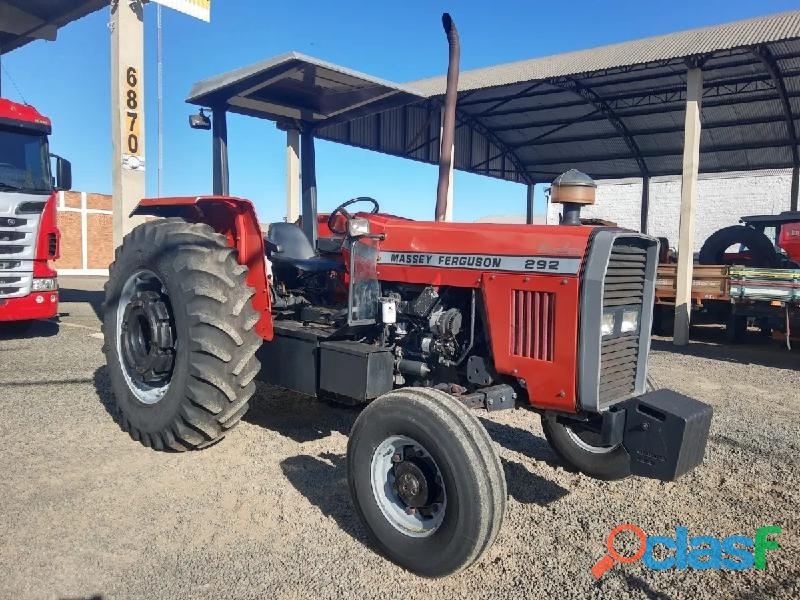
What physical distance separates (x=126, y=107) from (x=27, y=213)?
2.22m

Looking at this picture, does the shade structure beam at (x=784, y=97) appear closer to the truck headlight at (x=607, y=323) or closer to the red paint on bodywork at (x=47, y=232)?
the truck headlight at (x=607, y=323)

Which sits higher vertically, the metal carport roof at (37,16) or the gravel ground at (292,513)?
the metal carport roof at (37,16)

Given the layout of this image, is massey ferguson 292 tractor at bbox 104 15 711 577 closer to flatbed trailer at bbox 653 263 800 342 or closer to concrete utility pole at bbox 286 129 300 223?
flatbed trailer at bbox 653 263 800 342

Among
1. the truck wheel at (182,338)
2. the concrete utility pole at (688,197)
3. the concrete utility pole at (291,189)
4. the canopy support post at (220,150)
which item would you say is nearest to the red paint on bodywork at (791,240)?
the concrete utility pole at (688,197)

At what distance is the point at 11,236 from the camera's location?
755 centimetres

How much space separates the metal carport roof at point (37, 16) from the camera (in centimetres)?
1112

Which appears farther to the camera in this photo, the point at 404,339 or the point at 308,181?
the point at 308,181

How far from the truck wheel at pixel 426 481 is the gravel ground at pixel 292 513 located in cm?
15

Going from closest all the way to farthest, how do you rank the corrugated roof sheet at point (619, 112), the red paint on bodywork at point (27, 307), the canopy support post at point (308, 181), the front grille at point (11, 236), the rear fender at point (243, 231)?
the rear fender at point (243, 231)
the canopy support post at point (308, 181)
the front grille at point (11, 236)
the red paint on bodywork at point (27, 307)
the corrugated roof sheet at point (619, 112)

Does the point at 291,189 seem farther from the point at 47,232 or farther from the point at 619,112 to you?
the point at 619,112

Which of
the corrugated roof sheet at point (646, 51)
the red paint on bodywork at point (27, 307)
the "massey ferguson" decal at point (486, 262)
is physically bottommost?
the red paint on bodywork at point (27, 307)

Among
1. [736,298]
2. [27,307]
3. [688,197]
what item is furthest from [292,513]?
[688,197]

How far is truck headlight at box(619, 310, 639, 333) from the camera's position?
312 cm

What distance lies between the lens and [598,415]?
3.05 meters
